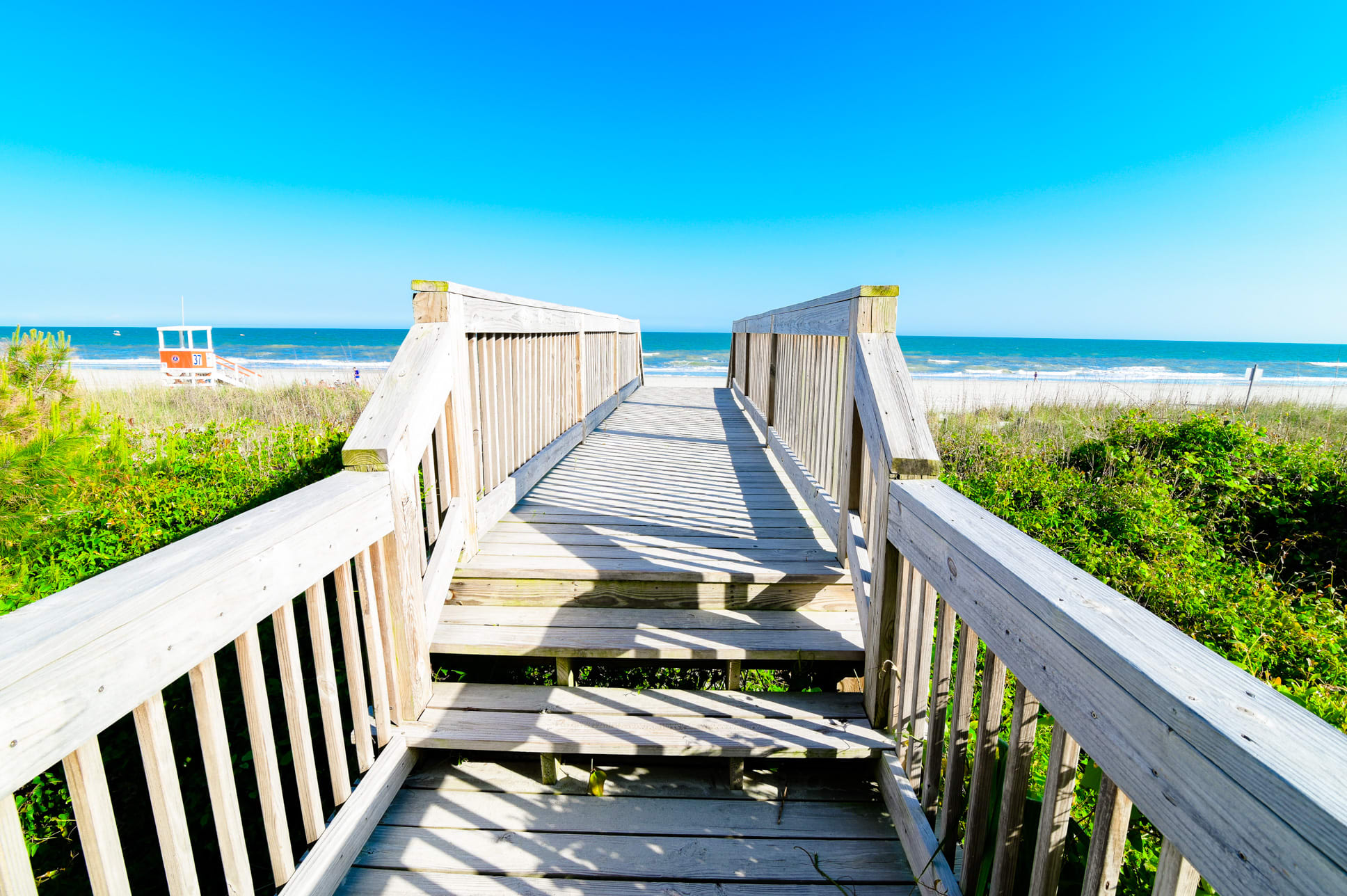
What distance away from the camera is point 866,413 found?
2.42m

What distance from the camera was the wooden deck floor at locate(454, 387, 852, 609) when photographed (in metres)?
2.77

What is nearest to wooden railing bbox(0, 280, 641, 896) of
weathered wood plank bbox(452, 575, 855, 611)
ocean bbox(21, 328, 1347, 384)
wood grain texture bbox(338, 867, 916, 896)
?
wood grain texture bbox(338, 867, 916, 896)

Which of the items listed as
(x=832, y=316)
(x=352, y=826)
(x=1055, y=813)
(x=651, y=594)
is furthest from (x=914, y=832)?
(x=832, y=316)

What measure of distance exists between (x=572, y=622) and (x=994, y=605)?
5.63ft

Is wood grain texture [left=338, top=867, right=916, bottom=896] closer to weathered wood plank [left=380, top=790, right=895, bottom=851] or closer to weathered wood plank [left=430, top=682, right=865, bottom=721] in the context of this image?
weathered wood plank [left=380, top=790, right=895, bottom=851]

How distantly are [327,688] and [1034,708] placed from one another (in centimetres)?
171

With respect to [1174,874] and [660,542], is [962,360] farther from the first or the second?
[1174,874]

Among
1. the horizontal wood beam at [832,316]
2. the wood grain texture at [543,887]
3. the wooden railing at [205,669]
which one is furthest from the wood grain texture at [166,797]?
the horizontal wood beam at [832,316]

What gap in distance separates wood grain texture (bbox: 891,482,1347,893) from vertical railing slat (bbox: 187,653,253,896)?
1558mm

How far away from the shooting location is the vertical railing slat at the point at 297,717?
152cm

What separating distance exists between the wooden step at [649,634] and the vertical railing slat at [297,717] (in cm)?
80

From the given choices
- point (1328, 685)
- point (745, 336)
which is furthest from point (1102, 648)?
point (745, 336)

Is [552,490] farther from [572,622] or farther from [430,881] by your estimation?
[430,881]

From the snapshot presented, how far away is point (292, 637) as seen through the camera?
5.12 ft
